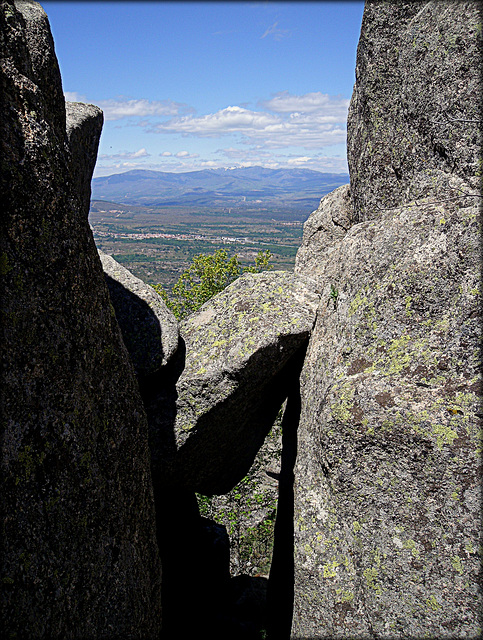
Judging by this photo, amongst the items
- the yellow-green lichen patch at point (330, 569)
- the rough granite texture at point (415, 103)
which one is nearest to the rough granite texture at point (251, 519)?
the yellow-green lichen patch at point (330, 569)

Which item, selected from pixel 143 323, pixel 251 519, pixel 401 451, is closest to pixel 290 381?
pixel 143 323

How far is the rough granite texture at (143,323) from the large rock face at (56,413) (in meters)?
3.49

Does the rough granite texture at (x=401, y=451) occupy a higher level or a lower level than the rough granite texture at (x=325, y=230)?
lower

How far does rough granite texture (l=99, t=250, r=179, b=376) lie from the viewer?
1175 cm

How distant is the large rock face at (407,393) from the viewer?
7664 millimetres

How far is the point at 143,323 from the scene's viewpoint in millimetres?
12375

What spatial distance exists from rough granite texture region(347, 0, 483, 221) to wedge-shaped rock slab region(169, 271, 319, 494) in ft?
11.2

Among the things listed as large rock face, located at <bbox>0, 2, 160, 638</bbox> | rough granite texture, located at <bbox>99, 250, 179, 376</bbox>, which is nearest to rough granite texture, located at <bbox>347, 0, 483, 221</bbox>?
rough granite texture, located at <bbox>99, 250, 179, 376</bbox>

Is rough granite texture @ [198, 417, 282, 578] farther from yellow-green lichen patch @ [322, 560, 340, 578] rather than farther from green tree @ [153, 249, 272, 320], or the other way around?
green tree @ [153, 249, 272, 320]

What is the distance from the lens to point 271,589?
44.3 ft

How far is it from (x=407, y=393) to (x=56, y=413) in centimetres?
617

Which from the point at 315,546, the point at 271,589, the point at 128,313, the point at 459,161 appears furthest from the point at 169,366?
the point at 459,161

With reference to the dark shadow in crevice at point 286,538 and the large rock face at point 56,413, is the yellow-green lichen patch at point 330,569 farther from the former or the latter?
the large rock face at point 56,413

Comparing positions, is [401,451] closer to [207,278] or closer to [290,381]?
[290,381]
